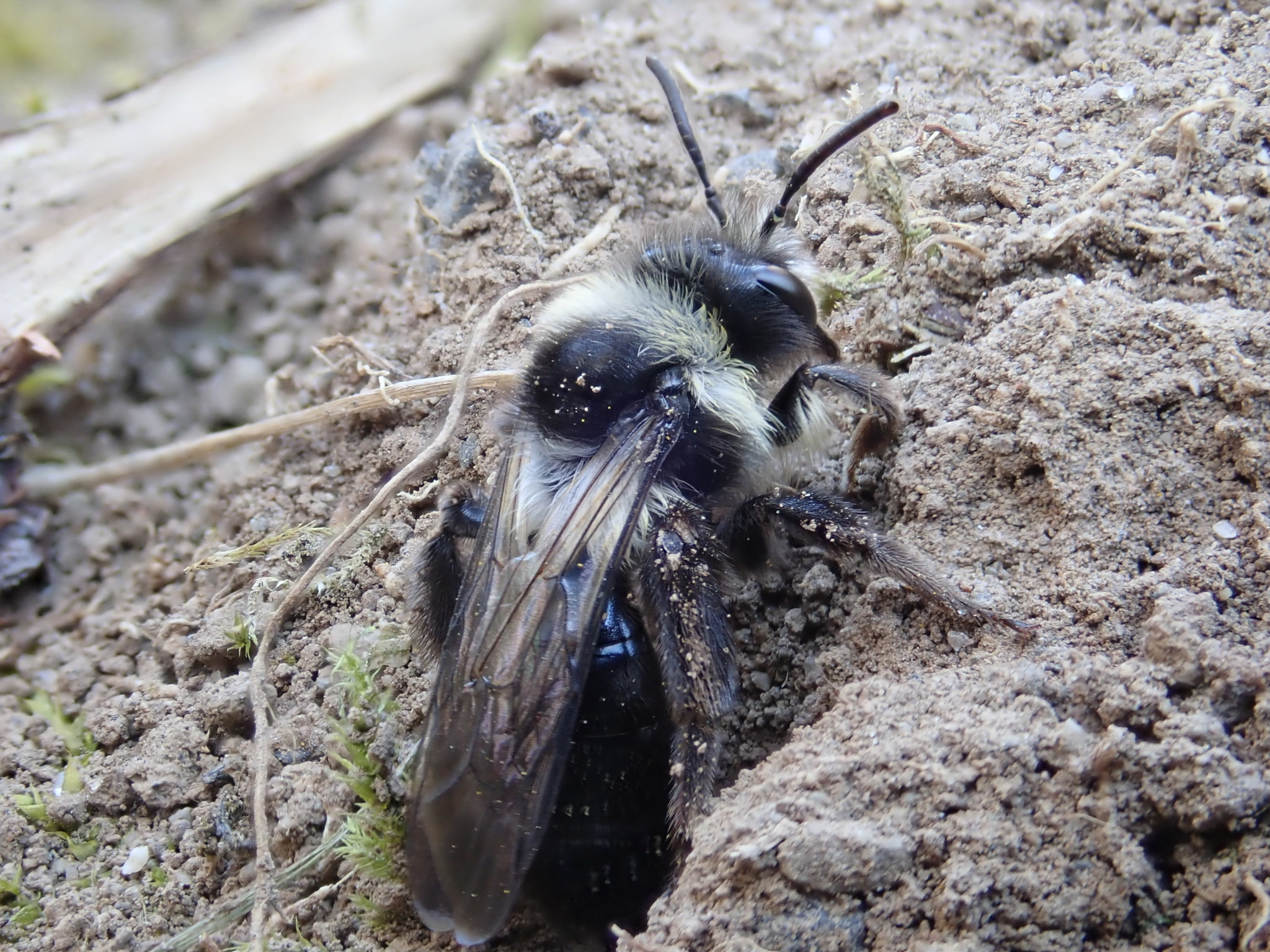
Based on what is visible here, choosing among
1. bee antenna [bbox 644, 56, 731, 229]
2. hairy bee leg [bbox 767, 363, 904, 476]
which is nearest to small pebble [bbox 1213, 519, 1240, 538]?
hairy bee leg [bbox 767, 363, 904, 476]

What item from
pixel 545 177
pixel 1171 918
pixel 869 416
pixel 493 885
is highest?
pixel 545 177

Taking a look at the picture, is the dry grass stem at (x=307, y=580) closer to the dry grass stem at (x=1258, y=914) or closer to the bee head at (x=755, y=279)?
the bee head at (x=755, y=279)

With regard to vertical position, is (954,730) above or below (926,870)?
above

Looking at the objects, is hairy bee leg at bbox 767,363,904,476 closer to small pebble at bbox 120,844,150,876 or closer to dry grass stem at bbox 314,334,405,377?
dry grass stem at bbox 314,334,405,377

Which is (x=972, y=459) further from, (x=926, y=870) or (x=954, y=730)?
(x=926, y=870)

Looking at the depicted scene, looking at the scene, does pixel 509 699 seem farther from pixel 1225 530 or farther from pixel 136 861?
pixel 1225 530

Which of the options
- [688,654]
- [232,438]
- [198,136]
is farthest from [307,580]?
[198,136]

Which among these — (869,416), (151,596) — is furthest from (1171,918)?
(151,596)
